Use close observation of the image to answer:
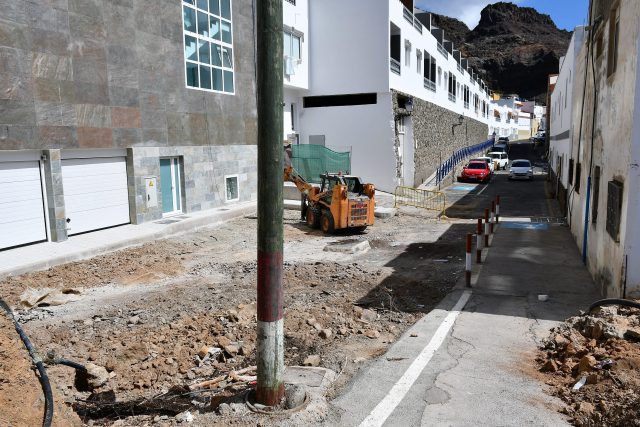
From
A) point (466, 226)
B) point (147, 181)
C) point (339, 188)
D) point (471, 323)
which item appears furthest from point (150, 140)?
point (471, 323)

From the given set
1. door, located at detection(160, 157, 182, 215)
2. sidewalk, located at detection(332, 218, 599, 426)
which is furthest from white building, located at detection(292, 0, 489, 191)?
sidewalk, located at detection(332, 218, 599, 426)

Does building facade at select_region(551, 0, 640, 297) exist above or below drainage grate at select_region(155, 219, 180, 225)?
above

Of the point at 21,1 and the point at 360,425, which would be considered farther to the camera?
the point at 21,1

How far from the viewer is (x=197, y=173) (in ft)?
62.4

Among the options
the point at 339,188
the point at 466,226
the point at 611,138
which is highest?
the point at 611,138

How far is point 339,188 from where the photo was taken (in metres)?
16.1

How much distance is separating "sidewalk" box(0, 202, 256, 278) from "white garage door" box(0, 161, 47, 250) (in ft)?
0.98

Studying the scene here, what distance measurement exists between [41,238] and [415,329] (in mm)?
10712

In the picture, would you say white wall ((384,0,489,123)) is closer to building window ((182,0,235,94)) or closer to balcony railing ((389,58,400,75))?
balcony railing ((389,58,400,75))

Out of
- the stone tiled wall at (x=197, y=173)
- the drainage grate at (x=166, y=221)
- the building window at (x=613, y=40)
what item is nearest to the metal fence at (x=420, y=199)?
the stone tiled wall at (x=197, y=173)

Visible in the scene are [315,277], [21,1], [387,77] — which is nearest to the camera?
[315,277]

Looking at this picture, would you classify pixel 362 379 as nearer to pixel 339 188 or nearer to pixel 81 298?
pixel 81 298

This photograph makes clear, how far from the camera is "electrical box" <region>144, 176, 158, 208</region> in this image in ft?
54.5

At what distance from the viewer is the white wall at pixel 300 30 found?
26.2m
